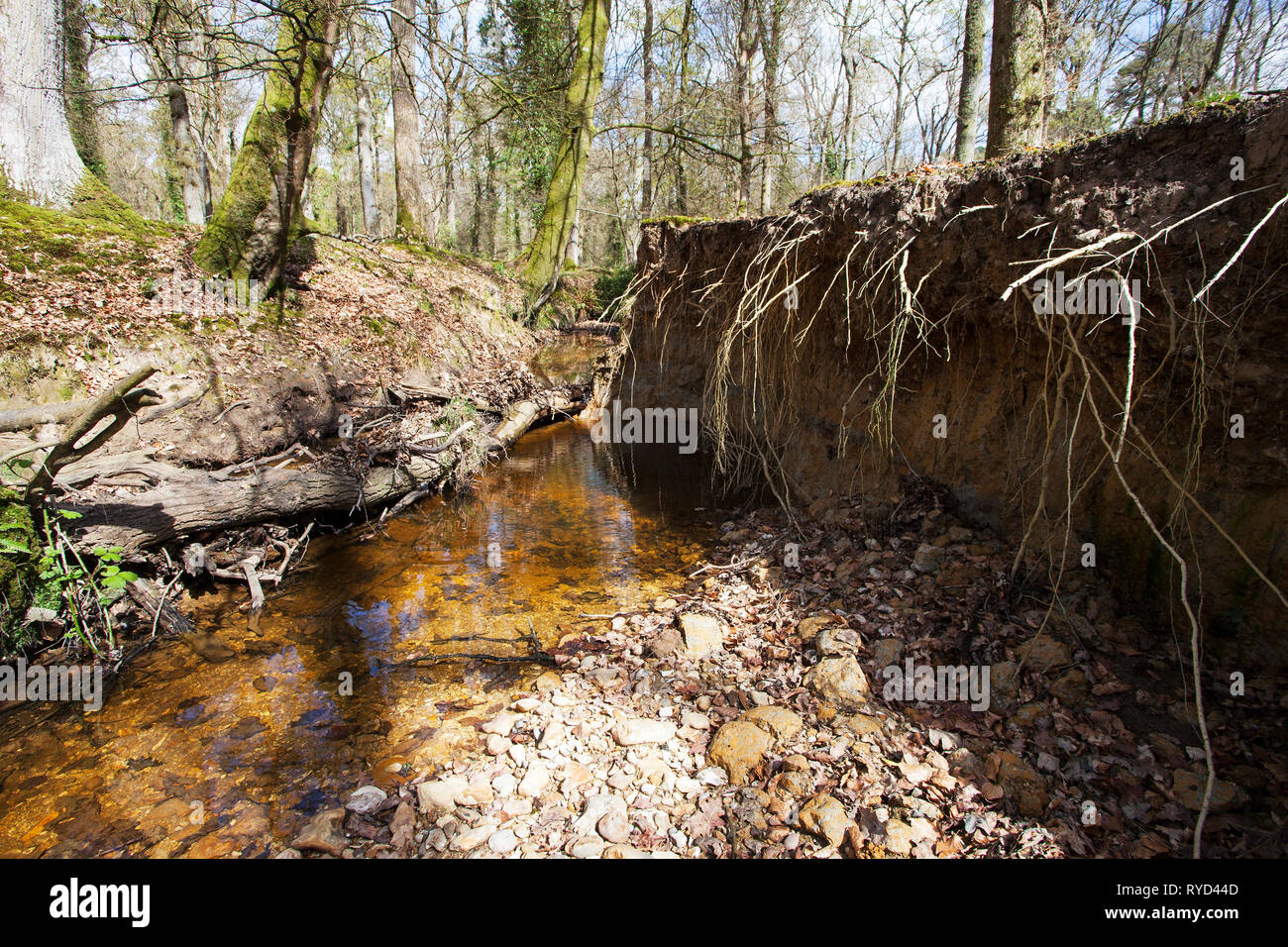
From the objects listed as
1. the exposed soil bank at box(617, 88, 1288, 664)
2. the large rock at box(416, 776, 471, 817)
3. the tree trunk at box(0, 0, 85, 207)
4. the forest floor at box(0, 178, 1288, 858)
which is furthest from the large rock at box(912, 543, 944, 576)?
the tree trunk at box(0, 0, 85, 207)

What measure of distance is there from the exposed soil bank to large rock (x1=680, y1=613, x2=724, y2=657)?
6.35 feet

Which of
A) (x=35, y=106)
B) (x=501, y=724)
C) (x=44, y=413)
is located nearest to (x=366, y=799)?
(x=501, y=724)

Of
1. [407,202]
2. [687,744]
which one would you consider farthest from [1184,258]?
[407,202]

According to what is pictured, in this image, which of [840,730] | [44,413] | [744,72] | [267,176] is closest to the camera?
[840,730]

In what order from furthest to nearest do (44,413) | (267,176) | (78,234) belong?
(267,176)
(78,234)
(44,413)

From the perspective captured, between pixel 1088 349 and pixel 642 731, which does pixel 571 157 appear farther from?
pixel 642 731

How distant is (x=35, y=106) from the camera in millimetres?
7590

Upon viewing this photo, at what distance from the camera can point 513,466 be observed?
28.1 ft

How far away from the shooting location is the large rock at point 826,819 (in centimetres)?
242

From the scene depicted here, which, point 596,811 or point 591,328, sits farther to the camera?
point 591,328

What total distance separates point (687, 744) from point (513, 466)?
6.13m

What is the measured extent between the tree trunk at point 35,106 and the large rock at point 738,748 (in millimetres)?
10876

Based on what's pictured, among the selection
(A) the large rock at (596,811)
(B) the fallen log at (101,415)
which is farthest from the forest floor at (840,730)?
(B) the fallen log at (101,415)

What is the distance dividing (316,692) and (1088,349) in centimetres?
513
